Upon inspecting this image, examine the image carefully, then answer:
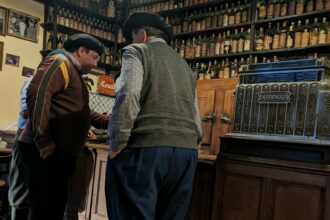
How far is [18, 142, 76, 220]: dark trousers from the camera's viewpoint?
68.7 inches

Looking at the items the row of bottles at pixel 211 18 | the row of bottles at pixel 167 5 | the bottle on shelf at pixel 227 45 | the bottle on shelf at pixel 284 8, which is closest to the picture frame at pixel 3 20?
the row of bottles at pixel 167 5

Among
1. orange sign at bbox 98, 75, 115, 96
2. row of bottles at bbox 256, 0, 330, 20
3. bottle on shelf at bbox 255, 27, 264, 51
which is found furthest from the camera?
orange sign at bbox 98, 75, 115, 96

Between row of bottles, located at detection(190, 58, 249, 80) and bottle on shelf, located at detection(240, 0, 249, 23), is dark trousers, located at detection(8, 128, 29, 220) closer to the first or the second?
row of bottles, located at detection(190, 58, 249, 80)

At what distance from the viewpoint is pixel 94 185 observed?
2584 mm

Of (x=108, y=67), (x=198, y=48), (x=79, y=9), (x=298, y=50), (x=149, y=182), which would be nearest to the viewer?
(x=149, y=182)

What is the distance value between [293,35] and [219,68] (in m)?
0.92

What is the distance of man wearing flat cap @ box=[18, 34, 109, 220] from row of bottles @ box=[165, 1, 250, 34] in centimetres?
269

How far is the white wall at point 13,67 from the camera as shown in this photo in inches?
161

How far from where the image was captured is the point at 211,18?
4.36 meters

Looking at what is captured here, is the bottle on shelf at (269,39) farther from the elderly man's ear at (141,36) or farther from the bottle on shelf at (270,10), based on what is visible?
the elderly man's ear at (141,36)

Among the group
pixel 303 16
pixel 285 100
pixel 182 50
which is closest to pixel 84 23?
pixel 182 50

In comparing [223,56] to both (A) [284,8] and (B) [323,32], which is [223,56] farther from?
(B) [323,32]

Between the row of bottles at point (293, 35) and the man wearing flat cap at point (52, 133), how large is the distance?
8.32ft

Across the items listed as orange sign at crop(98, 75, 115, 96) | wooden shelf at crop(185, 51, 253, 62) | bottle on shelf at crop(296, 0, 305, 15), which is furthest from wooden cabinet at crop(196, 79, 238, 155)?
orange sign at crop(98, 75, 115, 96)
